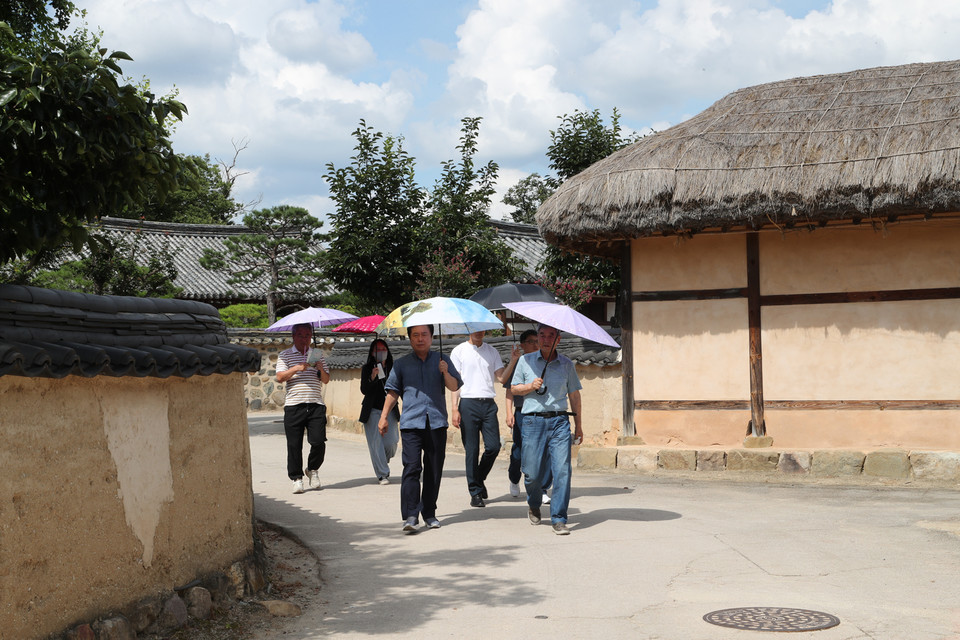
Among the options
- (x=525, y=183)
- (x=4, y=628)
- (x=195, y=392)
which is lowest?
(x=4, y=628)

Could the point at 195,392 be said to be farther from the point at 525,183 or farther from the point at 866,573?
the point at 525,183

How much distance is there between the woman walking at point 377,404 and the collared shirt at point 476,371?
1672mm

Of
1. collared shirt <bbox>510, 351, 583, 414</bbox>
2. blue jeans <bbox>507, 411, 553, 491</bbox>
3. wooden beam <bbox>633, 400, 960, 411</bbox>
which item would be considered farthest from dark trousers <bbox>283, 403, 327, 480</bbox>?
wooden beam <bbox>633, 400, 960, 411</bbox>

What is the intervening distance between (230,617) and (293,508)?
12.5 feet

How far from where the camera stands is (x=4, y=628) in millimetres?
3783

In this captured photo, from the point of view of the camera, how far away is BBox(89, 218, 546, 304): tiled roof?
2780cm

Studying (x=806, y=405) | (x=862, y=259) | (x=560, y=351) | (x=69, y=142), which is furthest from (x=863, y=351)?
(x=69, y=142)

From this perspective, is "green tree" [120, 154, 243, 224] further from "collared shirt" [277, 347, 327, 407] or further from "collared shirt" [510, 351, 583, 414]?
"collared shirt" [510, 351, 583, 414]

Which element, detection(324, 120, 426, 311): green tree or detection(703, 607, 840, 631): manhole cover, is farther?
detection(324, 120, 426, 311): green tree

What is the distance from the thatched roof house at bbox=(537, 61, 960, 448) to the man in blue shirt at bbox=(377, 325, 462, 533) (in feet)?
13.4

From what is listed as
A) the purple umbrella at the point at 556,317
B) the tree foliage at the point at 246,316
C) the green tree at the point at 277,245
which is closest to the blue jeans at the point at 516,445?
the purple umbrella at the point at 556,317

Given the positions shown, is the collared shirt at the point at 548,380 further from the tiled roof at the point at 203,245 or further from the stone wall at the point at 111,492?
the tiled roof at the point at 203,245

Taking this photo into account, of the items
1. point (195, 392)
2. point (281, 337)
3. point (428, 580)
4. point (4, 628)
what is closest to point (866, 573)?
point (428, 580)

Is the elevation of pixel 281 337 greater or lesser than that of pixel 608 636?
greater
